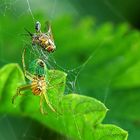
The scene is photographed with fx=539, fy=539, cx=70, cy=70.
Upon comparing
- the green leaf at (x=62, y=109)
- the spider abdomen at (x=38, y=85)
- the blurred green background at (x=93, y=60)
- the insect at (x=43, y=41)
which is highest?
the blurred green background at (x=93, y=60)

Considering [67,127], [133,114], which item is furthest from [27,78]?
[133,114]

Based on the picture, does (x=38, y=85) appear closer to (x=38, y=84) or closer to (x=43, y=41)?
(x=38, y=84)

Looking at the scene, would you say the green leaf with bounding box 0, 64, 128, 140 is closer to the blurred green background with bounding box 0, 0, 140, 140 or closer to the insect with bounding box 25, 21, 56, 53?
the insect with bounding box 25, 21, 56, 53

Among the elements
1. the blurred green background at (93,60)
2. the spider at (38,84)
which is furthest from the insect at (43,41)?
the blurred green background at (93,60)

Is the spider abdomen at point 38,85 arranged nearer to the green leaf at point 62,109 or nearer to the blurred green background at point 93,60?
the green leaf at point 62,109

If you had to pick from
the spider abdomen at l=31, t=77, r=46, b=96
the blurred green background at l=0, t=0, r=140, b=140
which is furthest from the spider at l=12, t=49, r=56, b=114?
the blurred green background at l=0, t=0, r=140, b=140
